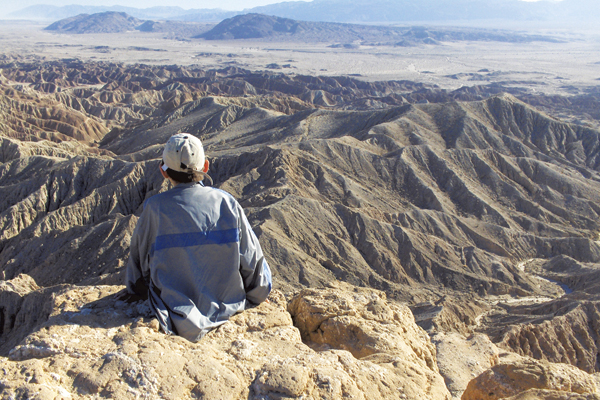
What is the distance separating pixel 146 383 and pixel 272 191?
25979 mm

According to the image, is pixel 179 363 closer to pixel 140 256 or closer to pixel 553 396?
pixel 140 256

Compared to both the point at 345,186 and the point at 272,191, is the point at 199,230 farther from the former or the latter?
the point at 345,186

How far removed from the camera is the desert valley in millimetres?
4316

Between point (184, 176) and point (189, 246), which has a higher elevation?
point (184, 176)

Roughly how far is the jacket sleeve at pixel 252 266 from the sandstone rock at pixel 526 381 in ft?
10.9

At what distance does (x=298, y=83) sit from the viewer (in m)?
103

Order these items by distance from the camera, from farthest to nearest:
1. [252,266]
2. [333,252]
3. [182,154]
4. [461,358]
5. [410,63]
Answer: [410,63], [333,252], [461,358], [252,266], [182,154]

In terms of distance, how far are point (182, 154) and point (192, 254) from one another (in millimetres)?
980

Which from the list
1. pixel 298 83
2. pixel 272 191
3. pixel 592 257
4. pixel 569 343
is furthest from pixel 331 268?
pixel 298 83

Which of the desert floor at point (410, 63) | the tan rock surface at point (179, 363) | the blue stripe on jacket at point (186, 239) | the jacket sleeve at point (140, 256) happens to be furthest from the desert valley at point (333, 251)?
the desert floor at point (410, 63)

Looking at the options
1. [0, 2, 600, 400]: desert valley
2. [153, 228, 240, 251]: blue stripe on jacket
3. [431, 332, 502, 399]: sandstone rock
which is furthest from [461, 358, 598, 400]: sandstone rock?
[153, 228, 240, 251]: blue stripe on jacket

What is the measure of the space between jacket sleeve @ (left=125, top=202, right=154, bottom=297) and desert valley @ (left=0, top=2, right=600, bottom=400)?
0.21 meters

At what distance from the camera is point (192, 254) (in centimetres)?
475

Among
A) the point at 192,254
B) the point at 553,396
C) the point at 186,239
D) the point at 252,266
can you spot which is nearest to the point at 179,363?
the point at 192,254
